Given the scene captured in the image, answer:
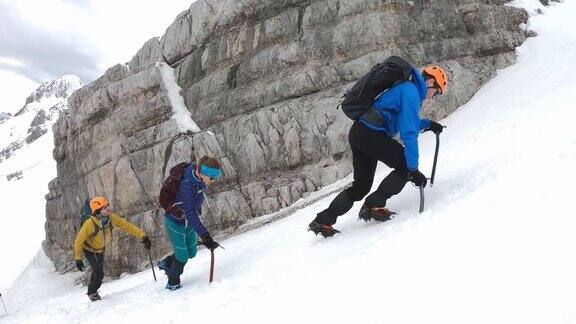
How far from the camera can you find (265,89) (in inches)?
826

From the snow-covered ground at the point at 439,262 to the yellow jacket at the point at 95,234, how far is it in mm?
1472

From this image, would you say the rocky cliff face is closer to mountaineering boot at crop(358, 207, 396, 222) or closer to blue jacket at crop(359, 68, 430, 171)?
mountaineering boot at crop(358, 207, 396, 222)

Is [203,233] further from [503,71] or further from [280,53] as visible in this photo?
[503,71]

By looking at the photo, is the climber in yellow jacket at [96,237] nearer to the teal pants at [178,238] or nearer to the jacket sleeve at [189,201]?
the teal pants at [178,238]

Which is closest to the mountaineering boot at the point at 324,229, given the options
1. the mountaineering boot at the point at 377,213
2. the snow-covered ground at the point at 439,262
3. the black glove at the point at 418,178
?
the snow-covered ground at the point at 439,262

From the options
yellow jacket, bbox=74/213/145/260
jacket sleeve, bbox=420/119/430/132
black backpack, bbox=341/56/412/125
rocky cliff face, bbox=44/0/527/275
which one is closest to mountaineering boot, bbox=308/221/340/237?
black backpack, bbox=341/56/412/125

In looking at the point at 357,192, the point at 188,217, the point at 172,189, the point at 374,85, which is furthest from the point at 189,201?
the point at 374,85

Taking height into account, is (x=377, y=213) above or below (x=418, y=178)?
below

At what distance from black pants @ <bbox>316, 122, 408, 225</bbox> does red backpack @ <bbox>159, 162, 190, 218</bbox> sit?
279 cm

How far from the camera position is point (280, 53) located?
69.2 feet

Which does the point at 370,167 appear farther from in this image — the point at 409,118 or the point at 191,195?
the point at 191,195

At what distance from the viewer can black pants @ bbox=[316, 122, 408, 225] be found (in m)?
7.19

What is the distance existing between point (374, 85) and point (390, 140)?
944mm

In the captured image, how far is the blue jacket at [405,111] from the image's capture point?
6.77 m
